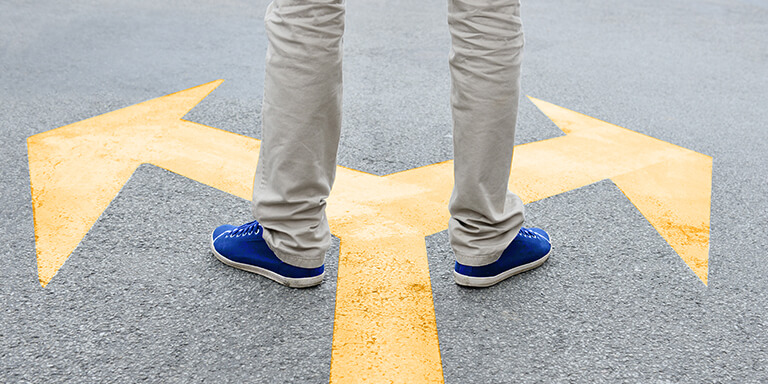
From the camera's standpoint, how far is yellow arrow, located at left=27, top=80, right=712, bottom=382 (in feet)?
5.05

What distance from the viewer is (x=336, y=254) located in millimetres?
1836

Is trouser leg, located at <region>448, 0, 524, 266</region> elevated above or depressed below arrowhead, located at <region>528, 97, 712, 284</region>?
above

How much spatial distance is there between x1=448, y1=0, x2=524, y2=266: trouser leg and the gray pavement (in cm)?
15

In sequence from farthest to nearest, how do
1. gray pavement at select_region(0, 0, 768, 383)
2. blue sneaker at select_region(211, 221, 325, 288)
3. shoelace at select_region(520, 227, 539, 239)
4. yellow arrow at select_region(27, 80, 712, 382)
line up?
shoelace at select_region(520, 227, 539, 239), blue sneaker at select_region(211, 221, 325, 288), yellow arrow at select_region(27, 80, 712, 382), gray pavement at select_region(0, 0, 768, 383)

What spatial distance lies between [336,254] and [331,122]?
419mm

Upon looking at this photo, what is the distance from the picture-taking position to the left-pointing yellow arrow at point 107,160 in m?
1.92

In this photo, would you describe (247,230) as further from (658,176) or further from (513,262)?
(658,176)


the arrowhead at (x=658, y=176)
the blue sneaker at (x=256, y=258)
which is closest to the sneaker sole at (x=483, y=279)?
the blue sneaker at (x=256, y=258)

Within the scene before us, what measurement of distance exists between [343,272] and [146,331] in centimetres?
49

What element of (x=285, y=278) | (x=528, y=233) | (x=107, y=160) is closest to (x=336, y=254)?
(x=285, y=278)

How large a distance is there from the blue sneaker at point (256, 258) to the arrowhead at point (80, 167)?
404mm

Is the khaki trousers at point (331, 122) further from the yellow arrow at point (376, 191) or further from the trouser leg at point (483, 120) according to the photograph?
the yellow arrow at point (376, 191)

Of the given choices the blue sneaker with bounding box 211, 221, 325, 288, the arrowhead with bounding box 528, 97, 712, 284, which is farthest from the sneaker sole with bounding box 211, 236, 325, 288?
the arrowhead with bounding box 528, 97, 712, 284

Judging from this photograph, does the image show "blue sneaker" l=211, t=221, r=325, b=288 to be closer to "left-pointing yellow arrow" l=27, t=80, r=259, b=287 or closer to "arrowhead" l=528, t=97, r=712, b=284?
"left-pointing yellow arrow" l=27, t=80, r=259, b=287
